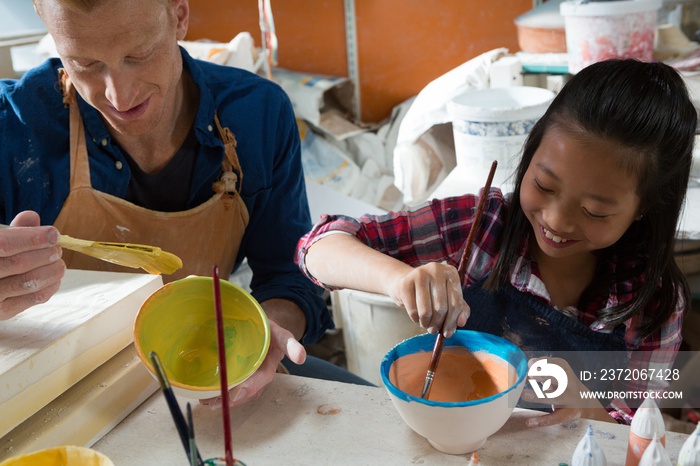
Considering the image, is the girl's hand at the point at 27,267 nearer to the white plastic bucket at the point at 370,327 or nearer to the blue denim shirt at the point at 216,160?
the blue denim shirt at the point at 216,160

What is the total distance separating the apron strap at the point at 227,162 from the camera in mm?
1623

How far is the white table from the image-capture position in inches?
40.0

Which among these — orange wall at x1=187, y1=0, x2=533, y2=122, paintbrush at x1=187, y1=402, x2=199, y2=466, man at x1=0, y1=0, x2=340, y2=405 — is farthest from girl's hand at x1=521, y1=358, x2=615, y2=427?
orange wall at x1=187, y1=0, x2=533, y2=122

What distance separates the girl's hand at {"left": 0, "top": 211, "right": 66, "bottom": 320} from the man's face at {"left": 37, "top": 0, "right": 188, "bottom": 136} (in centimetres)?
37

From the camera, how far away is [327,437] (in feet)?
3.51

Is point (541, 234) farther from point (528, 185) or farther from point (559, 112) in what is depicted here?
point (559, 112)

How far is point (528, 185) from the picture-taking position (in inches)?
52.2

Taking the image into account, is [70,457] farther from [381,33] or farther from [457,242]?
[381,33]

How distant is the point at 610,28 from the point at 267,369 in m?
1.89

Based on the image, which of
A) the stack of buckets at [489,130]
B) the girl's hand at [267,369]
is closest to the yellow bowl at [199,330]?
the girl's hand at [267,369]

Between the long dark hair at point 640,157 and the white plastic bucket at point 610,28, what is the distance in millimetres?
1217

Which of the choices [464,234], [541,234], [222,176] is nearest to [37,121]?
[222,176]

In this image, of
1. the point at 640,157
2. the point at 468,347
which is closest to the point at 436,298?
the point at 468,347

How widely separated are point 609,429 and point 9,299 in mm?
942
